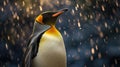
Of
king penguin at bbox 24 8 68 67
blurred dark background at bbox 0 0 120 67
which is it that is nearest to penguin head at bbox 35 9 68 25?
king penguin at bbox 24 8 68 67

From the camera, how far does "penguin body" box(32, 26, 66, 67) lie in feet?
7.26

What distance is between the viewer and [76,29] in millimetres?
3191

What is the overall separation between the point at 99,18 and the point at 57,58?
1077mm

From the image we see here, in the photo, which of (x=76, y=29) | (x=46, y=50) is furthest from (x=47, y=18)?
(x=76, y=29)

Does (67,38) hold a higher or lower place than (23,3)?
lower

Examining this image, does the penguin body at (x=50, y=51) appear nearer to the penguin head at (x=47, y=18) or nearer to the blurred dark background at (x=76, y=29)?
the penguin head at (x=47, y=18)

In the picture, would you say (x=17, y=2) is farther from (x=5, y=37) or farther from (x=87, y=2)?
(x=87, y=2)

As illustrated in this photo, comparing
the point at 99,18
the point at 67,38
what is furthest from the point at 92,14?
the point at 67,38

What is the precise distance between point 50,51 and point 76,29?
100 cm

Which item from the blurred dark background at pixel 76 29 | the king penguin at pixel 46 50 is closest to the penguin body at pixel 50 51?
the king penguin at pixel 46 50

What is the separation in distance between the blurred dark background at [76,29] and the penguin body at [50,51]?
925mm

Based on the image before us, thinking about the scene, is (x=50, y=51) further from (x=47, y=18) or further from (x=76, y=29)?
(x=76, y=29)

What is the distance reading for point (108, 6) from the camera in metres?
3.21

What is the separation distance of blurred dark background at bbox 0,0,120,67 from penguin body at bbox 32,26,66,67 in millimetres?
925
